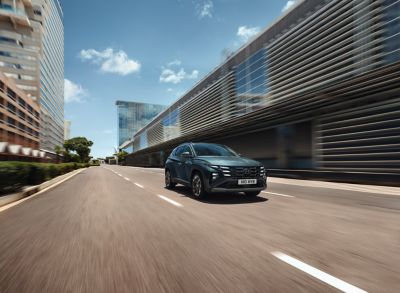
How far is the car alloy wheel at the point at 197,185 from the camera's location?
7.03 meters

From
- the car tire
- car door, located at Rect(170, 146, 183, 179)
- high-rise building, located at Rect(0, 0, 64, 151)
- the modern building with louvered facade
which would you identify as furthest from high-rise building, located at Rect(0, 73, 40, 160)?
the car tire

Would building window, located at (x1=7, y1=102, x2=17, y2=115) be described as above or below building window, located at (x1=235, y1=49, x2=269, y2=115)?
above

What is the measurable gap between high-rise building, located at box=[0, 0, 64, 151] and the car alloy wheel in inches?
3324

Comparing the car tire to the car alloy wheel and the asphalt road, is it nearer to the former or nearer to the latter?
the car alloy wheel

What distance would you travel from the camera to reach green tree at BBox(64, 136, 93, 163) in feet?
355

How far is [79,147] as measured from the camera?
10825cm

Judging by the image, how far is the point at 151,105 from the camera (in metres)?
183

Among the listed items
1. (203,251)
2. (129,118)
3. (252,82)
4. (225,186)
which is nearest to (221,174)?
(225,186)

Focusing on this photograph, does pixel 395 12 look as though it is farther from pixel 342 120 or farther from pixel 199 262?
pixel 199 262

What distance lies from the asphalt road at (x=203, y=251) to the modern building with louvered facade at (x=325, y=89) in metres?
7.26

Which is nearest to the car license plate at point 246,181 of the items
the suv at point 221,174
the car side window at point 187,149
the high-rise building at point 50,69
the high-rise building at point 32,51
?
the suv at point 221,174

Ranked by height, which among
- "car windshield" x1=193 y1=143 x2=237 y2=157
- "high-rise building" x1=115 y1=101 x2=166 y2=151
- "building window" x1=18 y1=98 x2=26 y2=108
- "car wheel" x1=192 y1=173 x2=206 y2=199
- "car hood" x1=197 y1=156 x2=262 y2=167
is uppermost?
"high-rise building" x1=115 y1=101 x2=166 y2=151

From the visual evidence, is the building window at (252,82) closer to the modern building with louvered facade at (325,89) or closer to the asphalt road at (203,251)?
the modern building with louvered facade at (325,89)

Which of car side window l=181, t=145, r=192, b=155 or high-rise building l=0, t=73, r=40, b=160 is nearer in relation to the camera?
car side window l=181, t=145, r=192, b=155
